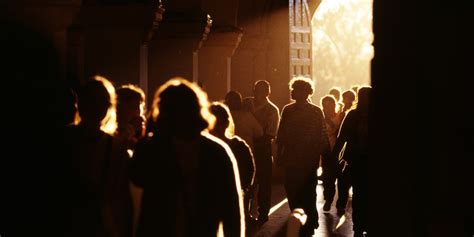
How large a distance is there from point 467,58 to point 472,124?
1.09 feet

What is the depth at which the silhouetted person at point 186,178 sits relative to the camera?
5.12 m

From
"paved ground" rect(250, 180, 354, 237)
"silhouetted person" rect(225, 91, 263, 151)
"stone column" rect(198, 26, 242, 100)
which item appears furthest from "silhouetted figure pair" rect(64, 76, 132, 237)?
"stone column" rect(198, 26, 242, 100)

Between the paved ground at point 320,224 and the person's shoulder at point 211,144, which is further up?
the person's shoulder at point 211,144

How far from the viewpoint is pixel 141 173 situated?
5180 millimetres

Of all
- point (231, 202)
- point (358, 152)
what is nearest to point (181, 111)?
point (231, 202)

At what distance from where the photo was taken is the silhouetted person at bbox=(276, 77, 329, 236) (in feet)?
33.7

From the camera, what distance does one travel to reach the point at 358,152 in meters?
Result: 9.71

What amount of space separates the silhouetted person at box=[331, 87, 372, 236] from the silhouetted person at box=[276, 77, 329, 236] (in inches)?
11.3

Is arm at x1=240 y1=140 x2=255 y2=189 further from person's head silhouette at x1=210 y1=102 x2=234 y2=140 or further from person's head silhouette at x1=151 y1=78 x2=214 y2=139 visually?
person's head silhouette at x1=151 y1=78 x2=214 y2=139

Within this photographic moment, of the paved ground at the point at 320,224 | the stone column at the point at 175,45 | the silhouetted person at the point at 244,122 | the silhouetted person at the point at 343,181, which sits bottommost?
the paved ground at the point at 320,224

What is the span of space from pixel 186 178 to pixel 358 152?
4751 millimetres

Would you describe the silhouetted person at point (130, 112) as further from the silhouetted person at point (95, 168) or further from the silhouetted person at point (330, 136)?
the silhouetted person at point (330, 136)

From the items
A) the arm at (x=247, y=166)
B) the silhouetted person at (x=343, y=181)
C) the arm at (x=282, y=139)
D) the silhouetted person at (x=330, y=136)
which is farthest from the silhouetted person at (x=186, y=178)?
the silhouetted person at (x=330, y=136)

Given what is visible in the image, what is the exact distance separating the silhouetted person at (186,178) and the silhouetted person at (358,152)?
14.7 ft
